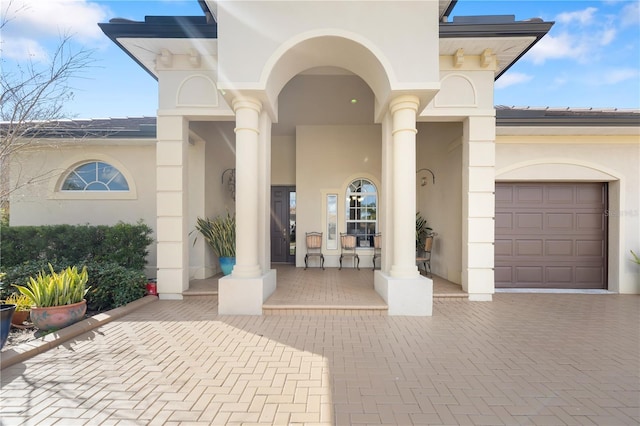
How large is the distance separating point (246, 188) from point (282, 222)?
4.71 meters

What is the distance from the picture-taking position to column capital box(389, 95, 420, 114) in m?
4.36

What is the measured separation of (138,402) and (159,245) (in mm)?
3458

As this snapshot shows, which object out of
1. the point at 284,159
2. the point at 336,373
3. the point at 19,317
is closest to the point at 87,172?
the point at 19,317

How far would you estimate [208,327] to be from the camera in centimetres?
386

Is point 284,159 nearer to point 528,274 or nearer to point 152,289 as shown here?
point 152,289

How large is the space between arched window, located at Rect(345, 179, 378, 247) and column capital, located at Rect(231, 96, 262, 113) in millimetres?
4225

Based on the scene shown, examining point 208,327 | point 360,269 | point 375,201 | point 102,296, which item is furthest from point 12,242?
point 375,201

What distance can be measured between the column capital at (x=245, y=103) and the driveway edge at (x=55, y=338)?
11.7 ft

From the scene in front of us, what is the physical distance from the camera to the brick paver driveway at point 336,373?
2.15 meters

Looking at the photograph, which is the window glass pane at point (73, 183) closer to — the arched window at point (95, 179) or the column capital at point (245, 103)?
the arched window at point (95, 179)

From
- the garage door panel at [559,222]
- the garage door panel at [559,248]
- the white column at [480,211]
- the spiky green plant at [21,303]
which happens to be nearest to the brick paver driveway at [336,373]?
the white column at [480,211]

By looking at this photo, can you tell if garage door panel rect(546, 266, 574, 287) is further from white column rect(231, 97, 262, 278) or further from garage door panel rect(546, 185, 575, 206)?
white column rect(231, 97, 262, 278)

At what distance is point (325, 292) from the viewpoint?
5156mm

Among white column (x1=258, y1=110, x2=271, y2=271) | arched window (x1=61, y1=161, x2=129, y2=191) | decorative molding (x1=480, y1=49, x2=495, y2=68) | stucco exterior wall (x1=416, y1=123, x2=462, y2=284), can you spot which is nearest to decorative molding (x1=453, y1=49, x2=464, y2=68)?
decorative molding (x1=480, y1=49, x2=495, y2=68)
